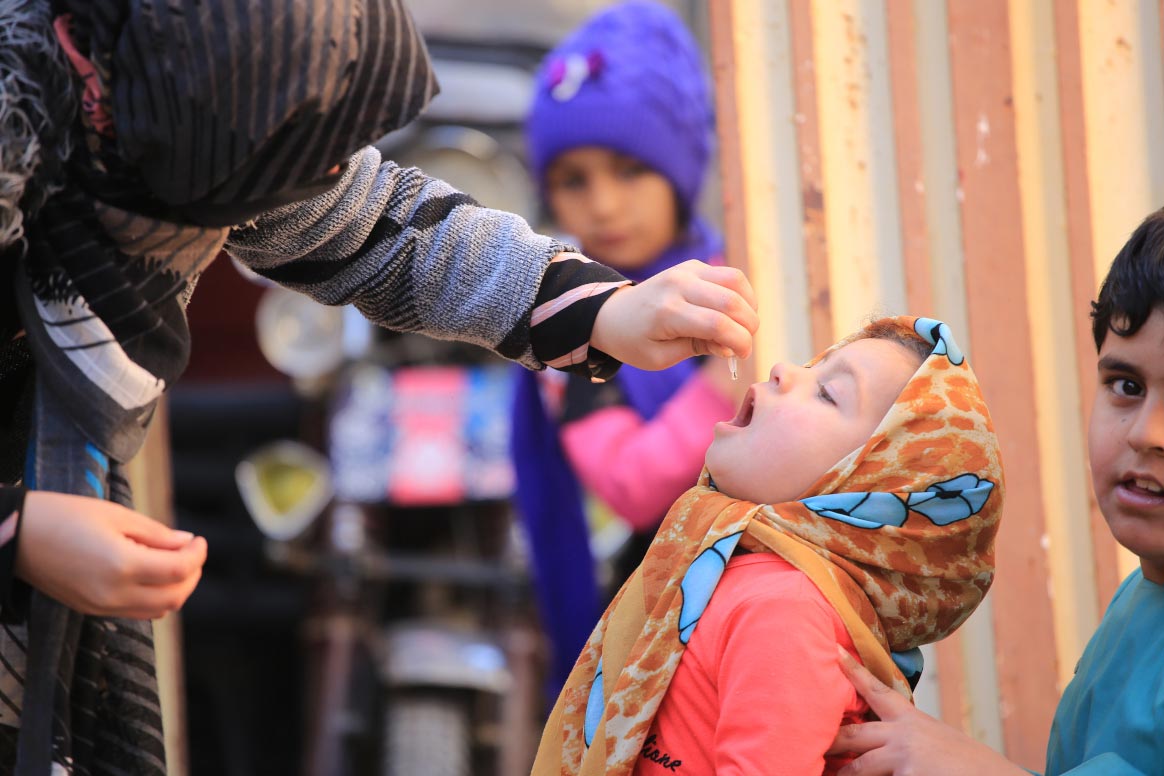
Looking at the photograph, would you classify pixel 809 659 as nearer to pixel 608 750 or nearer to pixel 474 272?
pixel 608 750

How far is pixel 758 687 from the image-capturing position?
1.31 m

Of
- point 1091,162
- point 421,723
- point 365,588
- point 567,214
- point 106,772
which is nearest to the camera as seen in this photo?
point 106,772

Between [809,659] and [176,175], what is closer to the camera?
[176,175]

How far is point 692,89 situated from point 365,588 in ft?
5.62

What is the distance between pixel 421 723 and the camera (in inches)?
136

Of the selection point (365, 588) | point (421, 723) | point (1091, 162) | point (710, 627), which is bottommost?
point (421, 723)

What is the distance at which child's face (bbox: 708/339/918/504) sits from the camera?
59.4 inches

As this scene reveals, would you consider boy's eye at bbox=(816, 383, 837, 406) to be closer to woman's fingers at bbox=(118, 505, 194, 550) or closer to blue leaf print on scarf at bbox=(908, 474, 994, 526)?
blue leaf print on scarf at bbox=(908, 474, 994, 526)

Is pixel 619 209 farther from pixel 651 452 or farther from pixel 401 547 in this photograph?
pixel 401 547

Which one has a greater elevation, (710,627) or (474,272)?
(474,272)

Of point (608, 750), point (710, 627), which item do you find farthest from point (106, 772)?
point (710, 627)

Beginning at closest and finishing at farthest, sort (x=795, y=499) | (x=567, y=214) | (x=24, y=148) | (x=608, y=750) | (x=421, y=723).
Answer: (x=24, y=148) < (x=608, y=750) < (x=795, y=499) < (x=567, y=214) < (x=421, y=723)

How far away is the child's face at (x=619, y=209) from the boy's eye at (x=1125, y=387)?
1635mm

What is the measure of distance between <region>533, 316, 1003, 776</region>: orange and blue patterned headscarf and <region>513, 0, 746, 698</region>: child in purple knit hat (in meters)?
1.33
